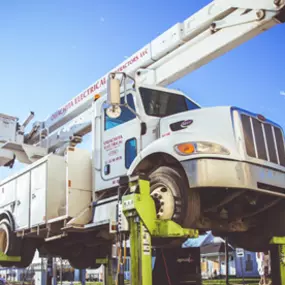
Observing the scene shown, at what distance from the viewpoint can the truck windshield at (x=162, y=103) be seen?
7.38 m

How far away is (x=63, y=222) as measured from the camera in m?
7.80

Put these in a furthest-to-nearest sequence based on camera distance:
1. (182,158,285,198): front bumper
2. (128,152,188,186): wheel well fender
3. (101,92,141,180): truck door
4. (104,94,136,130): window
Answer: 1. (104,94,136,130): window
2. (101,92,141,180): truck door
3. (128,152,188,186): wheel well fender
4. (182,158,285,198): front bumper

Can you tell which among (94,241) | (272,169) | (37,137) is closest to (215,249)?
(37,137)

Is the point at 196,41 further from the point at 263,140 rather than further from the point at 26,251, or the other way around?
the point at 26,251

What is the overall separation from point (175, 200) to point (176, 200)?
0.6 inches

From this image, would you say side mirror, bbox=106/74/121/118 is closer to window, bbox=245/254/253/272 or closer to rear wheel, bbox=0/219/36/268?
rear wheel, bbox=0/219/36/268

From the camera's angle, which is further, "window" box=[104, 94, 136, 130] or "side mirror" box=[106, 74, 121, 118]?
"window" box=[104, 94, 136, 130]

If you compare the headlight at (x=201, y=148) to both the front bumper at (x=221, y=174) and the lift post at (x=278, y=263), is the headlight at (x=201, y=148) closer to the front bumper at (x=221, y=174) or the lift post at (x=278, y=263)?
the front bumper at (x=221, y=174)

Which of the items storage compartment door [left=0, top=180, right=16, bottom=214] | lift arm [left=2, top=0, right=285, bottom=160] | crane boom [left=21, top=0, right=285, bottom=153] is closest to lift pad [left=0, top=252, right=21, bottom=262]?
storage compartment door [left=0, top=180, right=16, bottom=214]

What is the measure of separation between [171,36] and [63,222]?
378 centimetres

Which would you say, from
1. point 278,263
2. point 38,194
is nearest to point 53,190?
point 38,194

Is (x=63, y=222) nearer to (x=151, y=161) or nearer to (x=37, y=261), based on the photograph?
(x=151, y=161)

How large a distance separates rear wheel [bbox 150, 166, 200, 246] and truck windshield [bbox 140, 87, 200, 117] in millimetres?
1654

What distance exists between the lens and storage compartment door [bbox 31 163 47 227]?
8.11m
